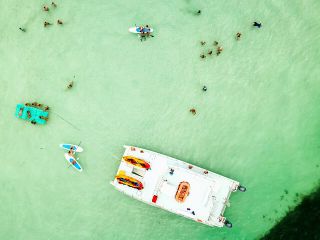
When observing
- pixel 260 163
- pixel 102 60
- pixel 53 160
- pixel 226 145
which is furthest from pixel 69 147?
pixel 260 163

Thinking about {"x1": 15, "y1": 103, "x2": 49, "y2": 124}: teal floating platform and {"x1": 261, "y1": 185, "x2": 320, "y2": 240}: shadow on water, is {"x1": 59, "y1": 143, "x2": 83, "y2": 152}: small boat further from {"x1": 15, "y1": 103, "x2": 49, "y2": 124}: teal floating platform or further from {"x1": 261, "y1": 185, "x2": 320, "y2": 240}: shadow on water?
{"x1": 261, "y1": 185, "x2": 320, "y2": 240}: shadow on water

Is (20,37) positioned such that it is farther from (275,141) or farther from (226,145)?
(275,141)

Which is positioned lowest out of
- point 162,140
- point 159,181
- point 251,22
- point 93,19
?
point 159,181

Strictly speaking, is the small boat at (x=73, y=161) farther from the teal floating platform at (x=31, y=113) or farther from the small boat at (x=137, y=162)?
the small boat at (x=137, y=162)

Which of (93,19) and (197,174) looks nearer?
(197,174)

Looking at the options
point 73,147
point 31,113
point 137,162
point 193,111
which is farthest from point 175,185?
point 31,113

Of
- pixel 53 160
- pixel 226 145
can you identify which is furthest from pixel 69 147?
pixel 226 145

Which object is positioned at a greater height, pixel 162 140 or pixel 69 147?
pixel 162 140
